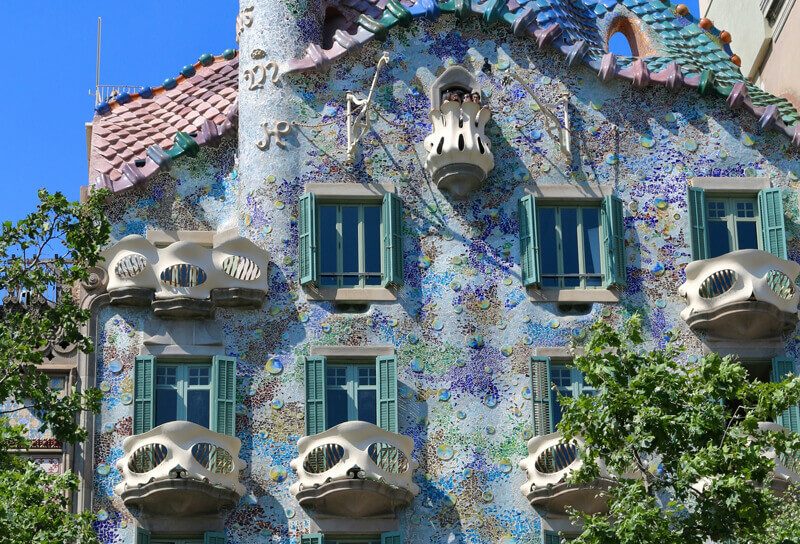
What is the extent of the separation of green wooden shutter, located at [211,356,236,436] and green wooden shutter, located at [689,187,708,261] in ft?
30.6

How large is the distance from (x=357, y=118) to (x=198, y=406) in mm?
6673

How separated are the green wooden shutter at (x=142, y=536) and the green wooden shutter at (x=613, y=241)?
33.1 feet

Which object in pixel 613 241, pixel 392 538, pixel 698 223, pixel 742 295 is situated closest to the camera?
pixel 392 538

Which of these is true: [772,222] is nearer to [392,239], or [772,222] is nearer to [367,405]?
[392,239]

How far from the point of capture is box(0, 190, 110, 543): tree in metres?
40.1

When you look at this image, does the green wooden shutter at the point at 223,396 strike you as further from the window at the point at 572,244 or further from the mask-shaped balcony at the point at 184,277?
the window at the point at 572,244

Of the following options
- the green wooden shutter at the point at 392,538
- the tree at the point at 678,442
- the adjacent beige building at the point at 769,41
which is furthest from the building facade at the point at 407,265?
the tree at the point at 678,442

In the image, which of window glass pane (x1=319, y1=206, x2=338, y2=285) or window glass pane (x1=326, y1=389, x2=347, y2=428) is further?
window glass pane (x1=319, y1=206, x2=338, y2=285)

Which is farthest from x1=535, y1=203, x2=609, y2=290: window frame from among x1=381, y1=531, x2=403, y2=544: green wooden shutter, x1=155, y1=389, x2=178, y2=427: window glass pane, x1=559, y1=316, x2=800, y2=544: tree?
x1=155, y1=389, x2=178, y2=427: window glass pane

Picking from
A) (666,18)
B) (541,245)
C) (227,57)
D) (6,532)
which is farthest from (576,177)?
(6,532)

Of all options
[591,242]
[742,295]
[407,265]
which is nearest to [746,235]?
[742,295]

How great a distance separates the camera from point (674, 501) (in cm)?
4044

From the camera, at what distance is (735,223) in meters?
47.5

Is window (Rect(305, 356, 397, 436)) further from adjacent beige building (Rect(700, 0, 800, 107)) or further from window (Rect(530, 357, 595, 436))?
adjacent beige building (Rect(700, 0, 800, 107))
